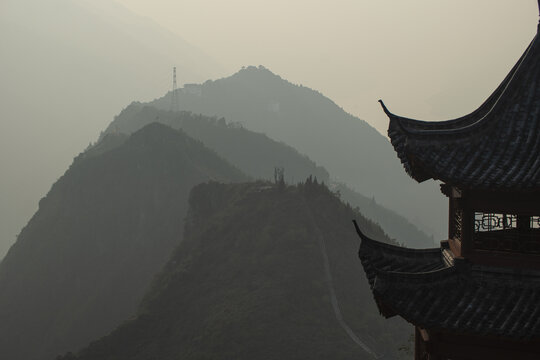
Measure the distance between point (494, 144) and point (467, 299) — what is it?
3.30m

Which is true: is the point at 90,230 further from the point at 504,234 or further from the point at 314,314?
the point at 504,234

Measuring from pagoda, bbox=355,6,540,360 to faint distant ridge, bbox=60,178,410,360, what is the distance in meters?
62.1

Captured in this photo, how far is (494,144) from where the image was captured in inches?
532

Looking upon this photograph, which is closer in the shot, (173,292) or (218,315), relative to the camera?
(218,315)

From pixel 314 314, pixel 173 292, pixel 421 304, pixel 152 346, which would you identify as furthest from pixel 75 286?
pixel 421 304

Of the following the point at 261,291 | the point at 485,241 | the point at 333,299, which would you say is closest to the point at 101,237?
the point at 261,291

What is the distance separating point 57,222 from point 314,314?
90283mm

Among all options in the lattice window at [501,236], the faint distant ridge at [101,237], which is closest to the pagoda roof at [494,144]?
the lattice window at [501,236]

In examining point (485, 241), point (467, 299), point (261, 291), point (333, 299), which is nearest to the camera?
point (467, 299)

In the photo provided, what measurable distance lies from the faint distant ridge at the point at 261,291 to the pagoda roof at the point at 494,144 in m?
62.7

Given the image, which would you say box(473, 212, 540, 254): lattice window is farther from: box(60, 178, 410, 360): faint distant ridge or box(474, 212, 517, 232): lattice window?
box(60, 178, 410, 360): faint distant ridge

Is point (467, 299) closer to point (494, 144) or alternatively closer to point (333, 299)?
point (494, 144)

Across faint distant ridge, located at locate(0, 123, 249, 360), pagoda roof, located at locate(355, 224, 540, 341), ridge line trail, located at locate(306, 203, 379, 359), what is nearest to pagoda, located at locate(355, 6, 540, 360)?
pagoda roof, located at locate(355, 224, 540, 341)

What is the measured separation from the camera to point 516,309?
1252 cm
